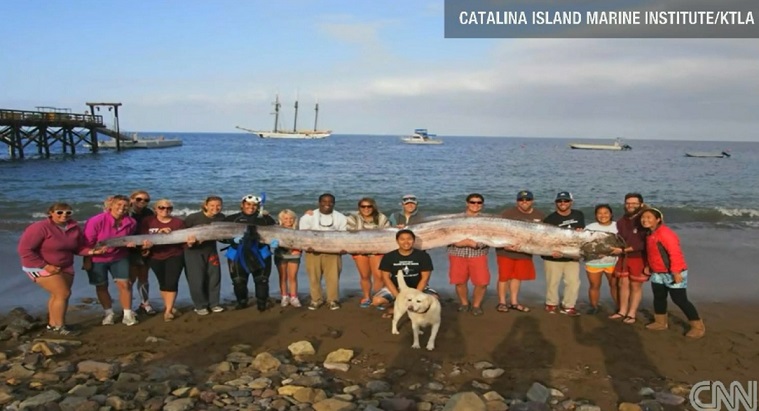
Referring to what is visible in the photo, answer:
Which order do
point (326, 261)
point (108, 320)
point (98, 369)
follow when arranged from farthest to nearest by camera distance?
point (326, 261)
point (108, 320)
point (98, 369)

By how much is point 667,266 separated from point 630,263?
0.58 meters

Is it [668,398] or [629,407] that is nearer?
[629,407]

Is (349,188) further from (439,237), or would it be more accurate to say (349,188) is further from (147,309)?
(439,237)

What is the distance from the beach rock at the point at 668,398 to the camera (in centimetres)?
486

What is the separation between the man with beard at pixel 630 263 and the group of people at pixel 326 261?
0.04 feet

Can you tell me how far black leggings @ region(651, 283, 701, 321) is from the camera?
6.52 meters

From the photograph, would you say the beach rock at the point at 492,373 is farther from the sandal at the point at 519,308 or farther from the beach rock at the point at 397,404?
the sandal at the point at 519,308

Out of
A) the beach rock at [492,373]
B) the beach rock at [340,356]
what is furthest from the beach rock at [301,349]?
the beach rock at [492,373]

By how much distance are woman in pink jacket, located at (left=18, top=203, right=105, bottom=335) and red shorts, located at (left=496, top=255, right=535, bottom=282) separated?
5.25 metres

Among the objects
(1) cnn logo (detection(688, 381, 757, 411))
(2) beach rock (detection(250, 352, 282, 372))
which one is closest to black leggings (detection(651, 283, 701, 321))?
(1) cnn logo (detection(688, 381, 757, 411))

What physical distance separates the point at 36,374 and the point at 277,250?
3225 millimetres

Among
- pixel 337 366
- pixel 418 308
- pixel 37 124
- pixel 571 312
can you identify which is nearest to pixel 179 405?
pixel 337 366

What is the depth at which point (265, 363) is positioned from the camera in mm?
5492

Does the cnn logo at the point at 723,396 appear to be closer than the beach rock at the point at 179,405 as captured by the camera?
No
